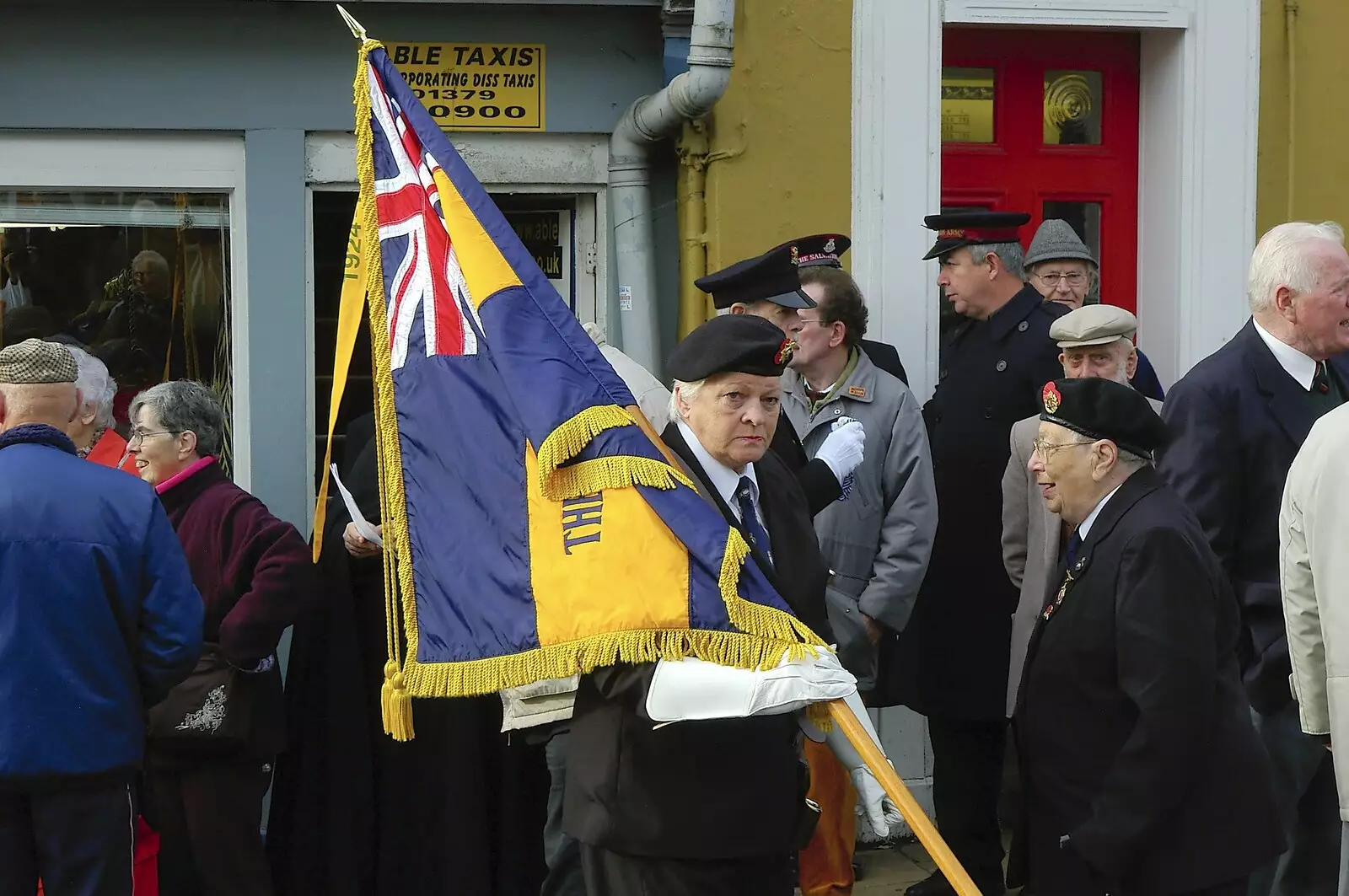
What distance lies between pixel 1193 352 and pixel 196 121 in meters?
3.99

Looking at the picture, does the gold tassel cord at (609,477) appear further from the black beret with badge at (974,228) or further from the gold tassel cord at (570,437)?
the black beret with badge at (974,228)

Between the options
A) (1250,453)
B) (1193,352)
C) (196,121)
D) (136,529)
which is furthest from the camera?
(1193,352)

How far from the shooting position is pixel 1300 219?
664 centimetres

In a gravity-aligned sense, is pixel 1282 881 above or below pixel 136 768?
below

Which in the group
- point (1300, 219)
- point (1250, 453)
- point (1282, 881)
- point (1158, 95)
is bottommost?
point (1282, 881)

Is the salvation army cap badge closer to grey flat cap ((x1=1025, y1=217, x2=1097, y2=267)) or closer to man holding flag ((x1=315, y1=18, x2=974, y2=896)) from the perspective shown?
man holding flag ((x1=315, y1=18, x2=974, y2=896))

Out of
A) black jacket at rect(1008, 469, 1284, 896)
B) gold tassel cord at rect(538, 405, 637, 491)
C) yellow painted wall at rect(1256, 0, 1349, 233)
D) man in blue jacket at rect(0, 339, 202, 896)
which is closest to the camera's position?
gold tassel cord at rect(538, 405, 637, 491)

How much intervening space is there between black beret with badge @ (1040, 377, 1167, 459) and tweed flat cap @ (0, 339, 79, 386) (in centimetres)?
259

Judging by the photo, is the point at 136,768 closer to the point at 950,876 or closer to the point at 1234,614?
the point at 950,876

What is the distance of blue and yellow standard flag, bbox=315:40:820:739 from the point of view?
321cm

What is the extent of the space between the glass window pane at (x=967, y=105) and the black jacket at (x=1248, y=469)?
2193 millimetres

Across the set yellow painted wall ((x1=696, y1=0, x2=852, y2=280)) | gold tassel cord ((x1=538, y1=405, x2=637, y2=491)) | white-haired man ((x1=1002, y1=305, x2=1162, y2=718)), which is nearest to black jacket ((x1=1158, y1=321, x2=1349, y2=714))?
white-haired man ((x1=1002, y1=305, x2=1162, y2=718))

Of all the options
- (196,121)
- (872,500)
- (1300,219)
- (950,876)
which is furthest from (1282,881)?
(196,121)

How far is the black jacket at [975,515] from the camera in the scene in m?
5.72
